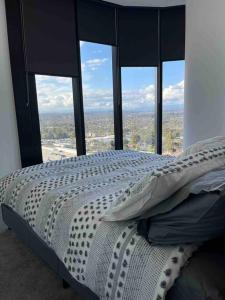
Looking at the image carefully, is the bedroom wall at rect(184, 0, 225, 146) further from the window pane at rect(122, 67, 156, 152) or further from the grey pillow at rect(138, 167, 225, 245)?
the grey pillow at rect(138, 167, 225, 245)

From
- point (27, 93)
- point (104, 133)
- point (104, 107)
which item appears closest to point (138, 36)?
point (104, 107)

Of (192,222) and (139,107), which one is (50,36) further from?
(192,222)

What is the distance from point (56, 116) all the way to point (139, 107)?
1424mm

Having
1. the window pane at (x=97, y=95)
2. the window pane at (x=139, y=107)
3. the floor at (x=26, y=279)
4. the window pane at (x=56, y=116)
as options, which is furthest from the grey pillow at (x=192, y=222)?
the window pane at (x=139, y=107)

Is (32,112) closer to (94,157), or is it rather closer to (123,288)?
(94,157)

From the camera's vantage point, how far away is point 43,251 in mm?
1583

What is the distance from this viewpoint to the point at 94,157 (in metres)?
2.44

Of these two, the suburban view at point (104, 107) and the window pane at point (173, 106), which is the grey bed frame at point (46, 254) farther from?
the window pane at point (173, 106)

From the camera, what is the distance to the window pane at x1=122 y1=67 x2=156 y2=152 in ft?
12.3

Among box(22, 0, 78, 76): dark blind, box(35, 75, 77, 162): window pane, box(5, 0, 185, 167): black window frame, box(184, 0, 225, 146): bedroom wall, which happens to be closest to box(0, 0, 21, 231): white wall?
box(5, 0, 185, 167): black window frame

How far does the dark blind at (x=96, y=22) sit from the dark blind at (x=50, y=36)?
0.15 meters

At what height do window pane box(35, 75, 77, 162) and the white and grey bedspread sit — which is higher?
window pane box(35, 75, 77, 162)

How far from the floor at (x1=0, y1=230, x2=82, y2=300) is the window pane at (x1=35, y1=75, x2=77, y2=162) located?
1.29 meters

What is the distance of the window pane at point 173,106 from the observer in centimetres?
370
